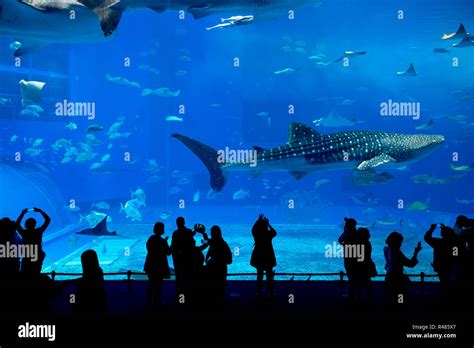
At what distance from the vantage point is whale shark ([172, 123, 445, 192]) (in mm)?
6977

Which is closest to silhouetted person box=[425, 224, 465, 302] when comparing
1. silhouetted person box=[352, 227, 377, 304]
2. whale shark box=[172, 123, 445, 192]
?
silhouetted person box=[352, 227, 377, 304]

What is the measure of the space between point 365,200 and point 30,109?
15.5 metres

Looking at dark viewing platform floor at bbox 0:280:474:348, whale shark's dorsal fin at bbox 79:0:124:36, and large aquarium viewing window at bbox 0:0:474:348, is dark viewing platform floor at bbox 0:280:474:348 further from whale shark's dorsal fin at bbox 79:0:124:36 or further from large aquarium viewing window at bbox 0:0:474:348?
whale shark's dorsal fin at bbox 79:0:124:36

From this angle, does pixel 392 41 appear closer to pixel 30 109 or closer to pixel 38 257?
pixel 30 109

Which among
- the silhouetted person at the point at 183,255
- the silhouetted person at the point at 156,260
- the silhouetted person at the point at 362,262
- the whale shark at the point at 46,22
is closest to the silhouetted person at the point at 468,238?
the silhouetted person at the point at 362,262

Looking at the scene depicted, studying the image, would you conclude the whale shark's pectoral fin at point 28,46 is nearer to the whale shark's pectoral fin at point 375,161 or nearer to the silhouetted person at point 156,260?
the silhouetted person at point 156,260

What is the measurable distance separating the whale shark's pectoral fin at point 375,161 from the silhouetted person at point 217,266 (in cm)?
389

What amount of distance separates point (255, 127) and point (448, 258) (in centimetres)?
2681

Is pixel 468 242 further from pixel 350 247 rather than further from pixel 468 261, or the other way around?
pixel 350 247

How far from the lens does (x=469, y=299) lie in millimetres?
4117

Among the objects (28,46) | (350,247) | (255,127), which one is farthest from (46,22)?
(255,127)

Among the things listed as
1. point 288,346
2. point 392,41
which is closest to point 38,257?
point 288,346

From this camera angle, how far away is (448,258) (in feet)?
14.1

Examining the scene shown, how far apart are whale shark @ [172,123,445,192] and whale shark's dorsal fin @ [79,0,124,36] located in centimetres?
207
